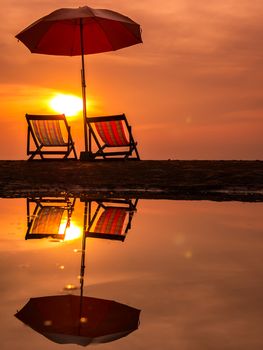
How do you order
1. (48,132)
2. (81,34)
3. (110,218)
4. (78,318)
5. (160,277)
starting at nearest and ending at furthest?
(78,318)
(160,277)
(110,218)
(81,34)
(48,132)

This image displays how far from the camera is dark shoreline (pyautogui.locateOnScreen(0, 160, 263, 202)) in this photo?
7619 millimetres

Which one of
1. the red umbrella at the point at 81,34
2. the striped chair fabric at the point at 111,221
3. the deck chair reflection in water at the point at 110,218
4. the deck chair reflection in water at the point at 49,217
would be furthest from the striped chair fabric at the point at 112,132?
the striped chair fabric at the point at 111,221

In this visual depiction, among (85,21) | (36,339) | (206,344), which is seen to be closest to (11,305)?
(36,339)

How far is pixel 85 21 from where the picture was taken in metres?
10.4

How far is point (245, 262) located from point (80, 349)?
1.59m

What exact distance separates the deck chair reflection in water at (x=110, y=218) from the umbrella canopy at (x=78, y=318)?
5.81 feet

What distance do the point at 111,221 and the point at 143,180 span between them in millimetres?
2689

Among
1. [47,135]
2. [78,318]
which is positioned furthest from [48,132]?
[78,318]

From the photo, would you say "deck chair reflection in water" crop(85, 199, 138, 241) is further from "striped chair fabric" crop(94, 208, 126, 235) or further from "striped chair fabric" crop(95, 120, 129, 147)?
"striped chair fabric" crop(95, 120, 129, 147)

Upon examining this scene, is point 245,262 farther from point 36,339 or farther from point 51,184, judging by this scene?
point 51,184

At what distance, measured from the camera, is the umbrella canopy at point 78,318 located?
209cm

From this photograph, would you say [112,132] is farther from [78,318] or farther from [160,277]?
[78,318]

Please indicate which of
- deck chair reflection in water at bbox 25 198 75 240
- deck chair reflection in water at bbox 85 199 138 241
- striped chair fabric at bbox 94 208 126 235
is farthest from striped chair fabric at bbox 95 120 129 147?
striped chair fabric at bbox 94 208 126 235

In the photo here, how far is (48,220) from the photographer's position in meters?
5.33
